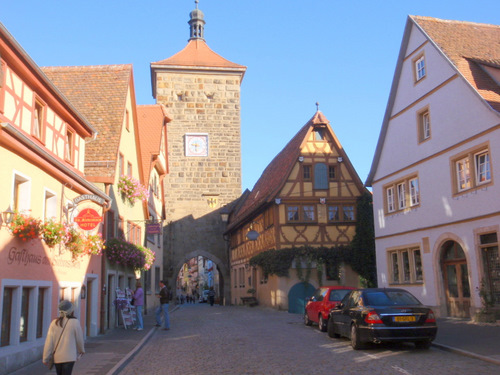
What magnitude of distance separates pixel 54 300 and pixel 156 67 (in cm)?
3391

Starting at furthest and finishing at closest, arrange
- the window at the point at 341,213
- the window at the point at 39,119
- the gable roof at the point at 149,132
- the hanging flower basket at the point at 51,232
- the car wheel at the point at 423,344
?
the window at the point at 341,213, the gable roof at the point at 149,132, the window at the point at 39,119, the car wheel at the point at 423,344, the hanging flower basket at the point at 51,232

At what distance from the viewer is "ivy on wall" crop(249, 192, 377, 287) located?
88.3 feet

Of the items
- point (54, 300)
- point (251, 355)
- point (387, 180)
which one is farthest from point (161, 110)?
point (251, 355)

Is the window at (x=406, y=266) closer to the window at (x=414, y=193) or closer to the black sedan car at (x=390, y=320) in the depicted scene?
the window at (x=414, y=193)

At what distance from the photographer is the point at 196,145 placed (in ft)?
142

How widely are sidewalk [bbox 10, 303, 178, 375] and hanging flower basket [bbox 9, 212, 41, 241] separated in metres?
2.33

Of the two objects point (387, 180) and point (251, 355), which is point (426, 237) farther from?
point (251, 355)

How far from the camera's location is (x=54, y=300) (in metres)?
12.3

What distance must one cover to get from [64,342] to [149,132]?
832 inches

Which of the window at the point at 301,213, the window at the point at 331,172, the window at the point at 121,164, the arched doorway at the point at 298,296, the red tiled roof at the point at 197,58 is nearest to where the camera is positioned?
the window at the point at 121,164

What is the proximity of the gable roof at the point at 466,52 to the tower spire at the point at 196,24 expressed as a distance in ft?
97.1

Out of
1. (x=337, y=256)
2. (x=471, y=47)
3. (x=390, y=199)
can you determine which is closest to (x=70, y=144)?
(x=390, y=199)

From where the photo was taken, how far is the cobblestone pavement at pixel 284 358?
9273 mm

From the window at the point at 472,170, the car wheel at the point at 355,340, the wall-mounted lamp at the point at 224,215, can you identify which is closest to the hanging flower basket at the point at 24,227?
the car wheel at the point at 355,340
